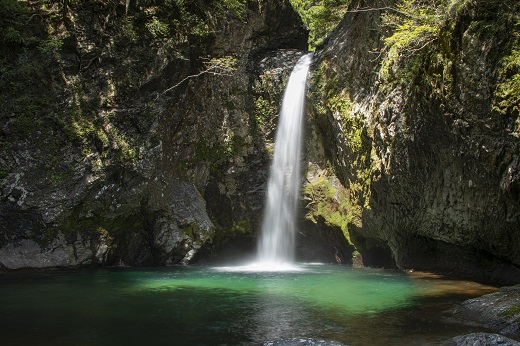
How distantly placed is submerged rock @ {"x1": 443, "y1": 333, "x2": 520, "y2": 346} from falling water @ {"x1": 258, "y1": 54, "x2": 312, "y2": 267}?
1351cm

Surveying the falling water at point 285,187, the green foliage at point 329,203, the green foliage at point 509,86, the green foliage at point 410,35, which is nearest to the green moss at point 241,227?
the falling water at point 285,187

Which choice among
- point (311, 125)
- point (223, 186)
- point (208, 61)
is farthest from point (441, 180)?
point (208, 61)

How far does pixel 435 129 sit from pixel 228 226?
1059 cm

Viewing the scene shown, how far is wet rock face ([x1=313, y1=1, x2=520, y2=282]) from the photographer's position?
30.8 feet

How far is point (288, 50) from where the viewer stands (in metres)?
21.7

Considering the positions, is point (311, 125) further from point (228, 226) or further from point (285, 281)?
point (285, 281)

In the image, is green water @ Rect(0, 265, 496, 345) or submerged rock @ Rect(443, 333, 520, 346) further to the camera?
green water @ Rect(0, 265, 496, 345)

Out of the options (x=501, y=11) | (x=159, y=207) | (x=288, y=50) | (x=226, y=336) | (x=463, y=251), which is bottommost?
(x=226, y=336)

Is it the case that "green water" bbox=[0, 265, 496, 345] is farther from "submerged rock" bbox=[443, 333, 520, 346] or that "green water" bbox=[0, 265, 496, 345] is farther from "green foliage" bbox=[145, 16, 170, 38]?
"green foliage" bbox=[145, 16, 170, 38]

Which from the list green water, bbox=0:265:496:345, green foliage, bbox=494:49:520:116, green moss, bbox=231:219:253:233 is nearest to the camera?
green water, bbox=0:265:496:345

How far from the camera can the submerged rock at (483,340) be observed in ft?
17.1

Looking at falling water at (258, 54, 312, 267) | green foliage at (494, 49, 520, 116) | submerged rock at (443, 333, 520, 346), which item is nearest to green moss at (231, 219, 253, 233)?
falling water at (258, 54, 312, 267)

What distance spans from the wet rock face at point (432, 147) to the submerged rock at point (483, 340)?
189 inches

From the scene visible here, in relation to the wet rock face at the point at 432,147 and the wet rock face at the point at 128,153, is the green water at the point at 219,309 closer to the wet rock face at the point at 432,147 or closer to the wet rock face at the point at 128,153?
the wet rock face at the point at 432,147
